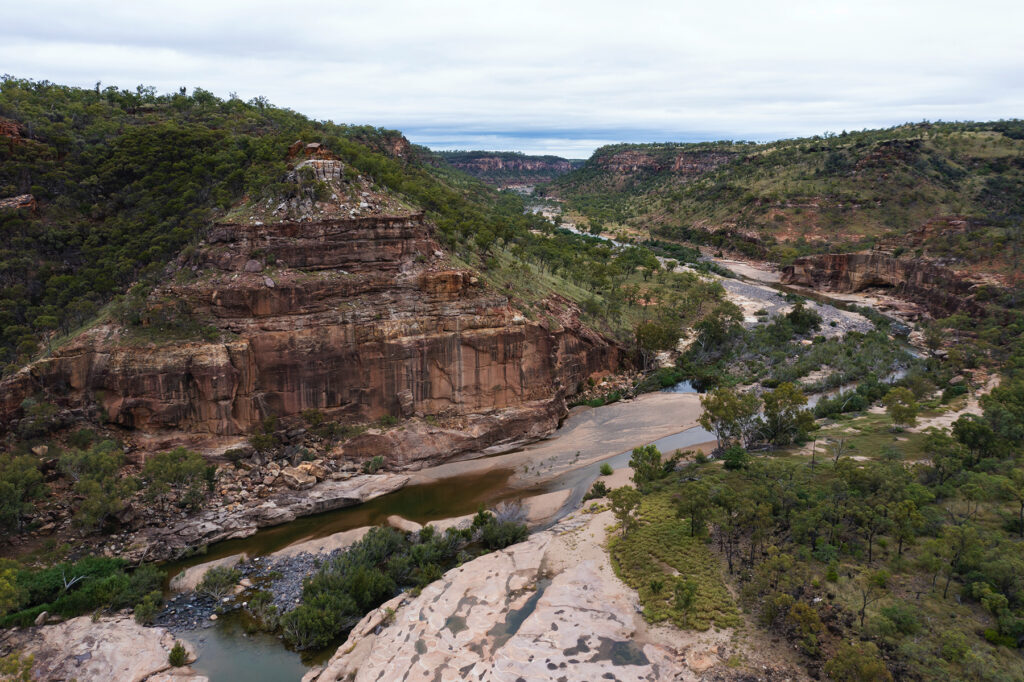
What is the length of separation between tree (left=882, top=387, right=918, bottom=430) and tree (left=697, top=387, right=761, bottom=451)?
9538 millimetres

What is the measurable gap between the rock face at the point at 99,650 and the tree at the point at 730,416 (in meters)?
32.5

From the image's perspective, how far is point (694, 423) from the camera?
146 ft

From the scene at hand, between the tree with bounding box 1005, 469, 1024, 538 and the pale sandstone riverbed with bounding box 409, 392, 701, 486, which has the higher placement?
the tree with bounding box 1005, 469, 1024, 538

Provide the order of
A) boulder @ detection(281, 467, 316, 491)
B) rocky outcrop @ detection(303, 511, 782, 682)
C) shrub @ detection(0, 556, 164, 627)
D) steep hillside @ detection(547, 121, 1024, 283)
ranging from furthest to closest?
steep hillside @ detection(547, 121, 1024, 283) → boulder @ detection(281, 467, 316, 491) → shrub @ detection(0, 556, 164, 627) → rocky outcrop @ detection(303, 511, 782, 682)

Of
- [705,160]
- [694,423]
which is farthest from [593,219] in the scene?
[694,423]

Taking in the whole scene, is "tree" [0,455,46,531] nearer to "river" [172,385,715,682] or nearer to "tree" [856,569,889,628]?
"river" [172,385,715,682]

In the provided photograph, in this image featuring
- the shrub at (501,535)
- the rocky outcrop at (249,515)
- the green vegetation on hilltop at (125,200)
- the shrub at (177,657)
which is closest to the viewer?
the shrub at (177,657)

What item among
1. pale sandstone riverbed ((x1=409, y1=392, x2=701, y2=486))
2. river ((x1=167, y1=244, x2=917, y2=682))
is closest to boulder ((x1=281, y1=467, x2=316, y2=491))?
river ((x1=167, y1=244, x2=917, y2=682))

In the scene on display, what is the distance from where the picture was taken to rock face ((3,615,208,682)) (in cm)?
2055

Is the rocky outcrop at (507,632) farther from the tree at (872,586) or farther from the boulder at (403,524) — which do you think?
the tree at (872,586)

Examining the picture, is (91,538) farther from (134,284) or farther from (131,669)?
(134,284)

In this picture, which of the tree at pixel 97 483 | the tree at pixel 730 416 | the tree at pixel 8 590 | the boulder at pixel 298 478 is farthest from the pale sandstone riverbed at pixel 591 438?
the tree at pixel 8 590

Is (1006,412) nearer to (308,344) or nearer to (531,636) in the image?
(531,636)

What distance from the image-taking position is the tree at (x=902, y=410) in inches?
1500
